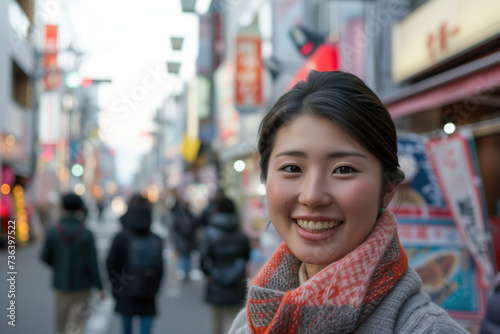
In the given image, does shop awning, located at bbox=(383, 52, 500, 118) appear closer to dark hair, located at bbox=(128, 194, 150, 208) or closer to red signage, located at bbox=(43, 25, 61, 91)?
dark hair, located at bbox=(128, 194, 150, 208)

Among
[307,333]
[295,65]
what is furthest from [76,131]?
[307,333]

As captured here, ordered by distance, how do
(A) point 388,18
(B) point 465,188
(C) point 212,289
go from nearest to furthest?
(B) point 465,188, (C) point 212,289, (A) point 388,18

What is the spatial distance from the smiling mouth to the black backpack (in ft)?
14.7

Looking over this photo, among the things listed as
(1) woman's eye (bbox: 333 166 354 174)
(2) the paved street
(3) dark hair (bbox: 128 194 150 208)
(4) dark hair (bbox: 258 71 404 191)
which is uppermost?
(4) dark hair (bbox: 258 71 404 191)

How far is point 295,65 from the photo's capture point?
14008 mm

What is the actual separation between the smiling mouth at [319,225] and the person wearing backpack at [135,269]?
4.47 meters

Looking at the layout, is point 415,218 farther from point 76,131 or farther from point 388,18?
point 76,131

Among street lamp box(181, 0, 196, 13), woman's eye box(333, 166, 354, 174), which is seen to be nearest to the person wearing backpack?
street lamp box(181, 0, 196, 13)

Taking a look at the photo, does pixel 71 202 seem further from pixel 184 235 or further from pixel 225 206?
pixel 184 235

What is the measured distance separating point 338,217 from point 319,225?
0.19 feet

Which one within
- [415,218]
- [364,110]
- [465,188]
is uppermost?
[364,110]

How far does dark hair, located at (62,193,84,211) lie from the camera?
5977mm

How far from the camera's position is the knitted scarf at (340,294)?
119cm

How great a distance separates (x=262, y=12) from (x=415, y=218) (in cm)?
1381
